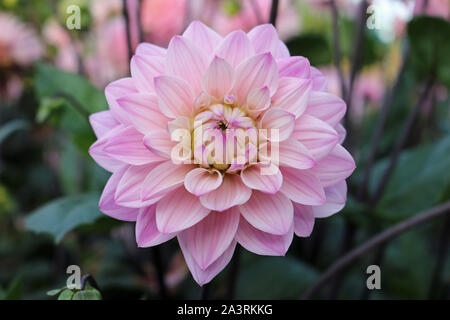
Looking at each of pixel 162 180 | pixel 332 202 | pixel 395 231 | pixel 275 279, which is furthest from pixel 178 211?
pixel 275 279

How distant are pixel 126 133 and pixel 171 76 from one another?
0.19 feet

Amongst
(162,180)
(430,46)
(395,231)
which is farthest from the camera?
(430,46)

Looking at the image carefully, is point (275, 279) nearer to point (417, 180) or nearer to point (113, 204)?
point (417, 180)

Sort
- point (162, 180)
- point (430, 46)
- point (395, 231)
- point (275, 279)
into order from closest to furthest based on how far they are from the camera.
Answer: point (162, 180) < point (395, 231) < point (430, 46) < point (275, 279)

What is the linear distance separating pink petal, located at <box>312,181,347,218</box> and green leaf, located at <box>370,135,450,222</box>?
317mm

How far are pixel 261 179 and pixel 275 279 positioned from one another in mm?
437

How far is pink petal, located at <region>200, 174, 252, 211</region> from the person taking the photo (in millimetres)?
350

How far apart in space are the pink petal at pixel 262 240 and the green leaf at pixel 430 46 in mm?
394

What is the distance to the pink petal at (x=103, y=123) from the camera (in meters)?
0.40

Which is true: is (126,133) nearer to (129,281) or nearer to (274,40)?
(274,40)

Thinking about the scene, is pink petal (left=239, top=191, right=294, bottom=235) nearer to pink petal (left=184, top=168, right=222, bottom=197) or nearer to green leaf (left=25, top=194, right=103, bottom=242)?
pink petal (left=184, top=168, right=222, bottom=197)

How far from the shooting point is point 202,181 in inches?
14.2

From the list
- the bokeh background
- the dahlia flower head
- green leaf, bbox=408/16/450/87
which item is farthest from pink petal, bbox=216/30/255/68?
green leaf, bbox=408/16/450/87

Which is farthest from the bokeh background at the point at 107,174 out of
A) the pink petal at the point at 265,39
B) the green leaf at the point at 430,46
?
the pink petal at the point at 265,39
